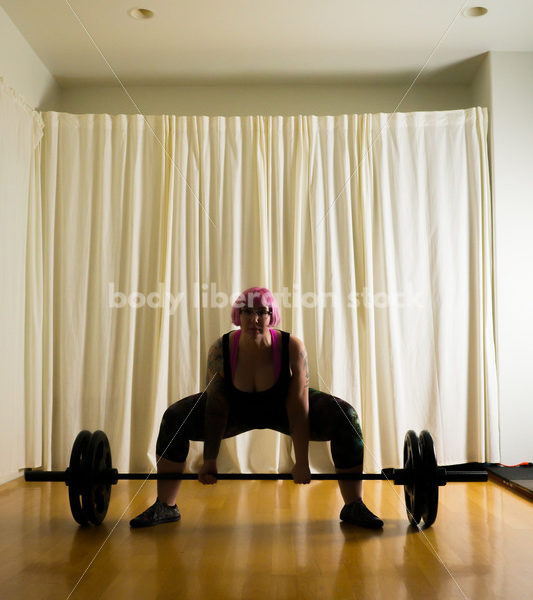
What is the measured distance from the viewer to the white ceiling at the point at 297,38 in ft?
6.64

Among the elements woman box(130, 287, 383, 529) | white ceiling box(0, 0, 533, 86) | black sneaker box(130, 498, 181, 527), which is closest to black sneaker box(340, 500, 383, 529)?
woman box(130, 287, 383, 529)

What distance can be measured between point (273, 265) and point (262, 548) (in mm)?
824

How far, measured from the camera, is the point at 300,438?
1951 mm

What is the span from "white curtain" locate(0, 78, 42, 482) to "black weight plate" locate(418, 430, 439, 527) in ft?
3.68

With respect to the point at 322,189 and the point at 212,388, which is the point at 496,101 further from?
the point at 212,388

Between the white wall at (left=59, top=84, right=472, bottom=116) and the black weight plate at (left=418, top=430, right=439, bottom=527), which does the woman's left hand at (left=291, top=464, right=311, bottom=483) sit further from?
the white wall at (left=59, top=84, right=472, bottom=116)

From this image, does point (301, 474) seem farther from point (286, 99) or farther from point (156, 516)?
point (286, 99)

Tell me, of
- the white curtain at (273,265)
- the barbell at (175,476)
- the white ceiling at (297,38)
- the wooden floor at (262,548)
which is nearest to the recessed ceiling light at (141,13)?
the white ceiling at (297,38)

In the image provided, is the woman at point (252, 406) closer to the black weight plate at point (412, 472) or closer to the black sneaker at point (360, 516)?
the black sneaker at point (360, 516)

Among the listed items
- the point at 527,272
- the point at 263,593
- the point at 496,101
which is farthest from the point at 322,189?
the point at 263,593

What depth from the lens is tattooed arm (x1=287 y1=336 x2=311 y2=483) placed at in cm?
193

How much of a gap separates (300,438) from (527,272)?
1.23 meters

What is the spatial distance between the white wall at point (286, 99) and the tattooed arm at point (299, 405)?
2.70ft

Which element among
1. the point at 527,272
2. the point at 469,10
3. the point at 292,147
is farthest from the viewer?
the point at 527,272
